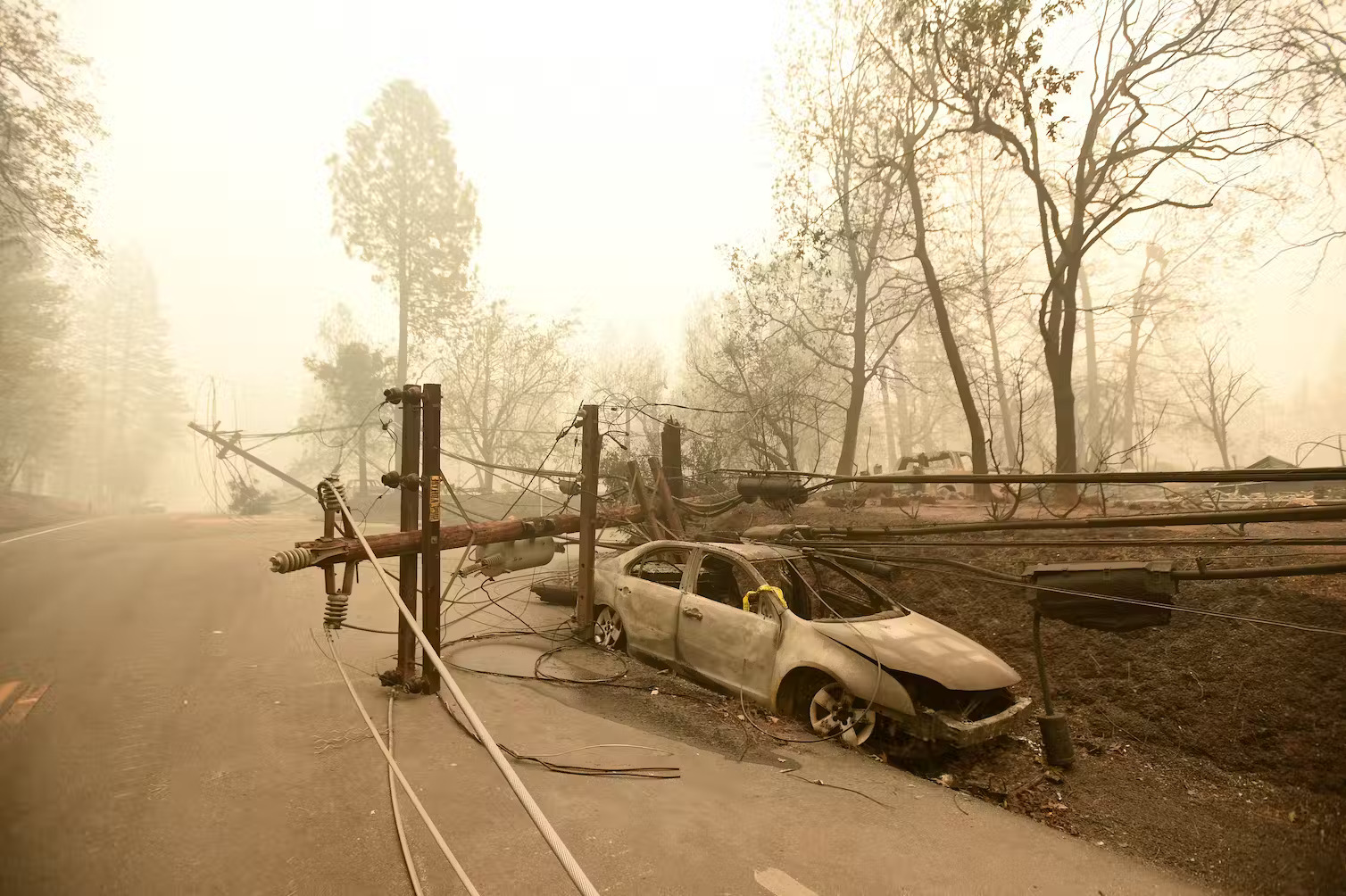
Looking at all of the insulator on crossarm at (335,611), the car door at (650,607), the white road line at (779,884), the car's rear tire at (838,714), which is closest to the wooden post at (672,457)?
the car door at (650,607)

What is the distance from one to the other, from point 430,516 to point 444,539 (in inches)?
35.8

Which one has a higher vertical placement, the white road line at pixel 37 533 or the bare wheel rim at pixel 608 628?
the white road line at pixel 37 533

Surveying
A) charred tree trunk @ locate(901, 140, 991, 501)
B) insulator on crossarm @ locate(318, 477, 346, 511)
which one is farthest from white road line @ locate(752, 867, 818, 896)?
charred tree trunk @ locate(901, 140, 991, 501)

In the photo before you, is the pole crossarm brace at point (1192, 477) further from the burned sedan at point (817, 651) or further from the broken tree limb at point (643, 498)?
the broken tree limb at point (643, 498)

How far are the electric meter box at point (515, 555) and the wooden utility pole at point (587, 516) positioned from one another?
67 centimetres

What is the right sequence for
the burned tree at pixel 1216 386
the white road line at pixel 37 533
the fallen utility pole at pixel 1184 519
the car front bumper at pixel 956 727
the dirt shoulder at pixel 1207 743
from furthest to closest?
the burned tree at pixel 1216 386 → the white road line at pixel 37 533 → the car front bumper at pixel 956 727 → the dirt shoulder at pixel 1207 743 → the fallen utility pole at pixel 1184 519

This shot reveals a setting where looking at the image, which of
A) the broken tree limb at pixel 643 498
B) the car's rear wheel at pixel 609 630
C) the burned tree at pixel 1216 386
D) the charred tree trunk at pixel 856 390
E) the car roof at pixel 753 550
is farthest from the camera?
the burned tree at pixel 1216 386

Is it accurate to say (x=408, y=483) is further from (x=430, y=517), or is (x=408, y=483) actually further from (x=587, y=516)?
(x=587, y=516)

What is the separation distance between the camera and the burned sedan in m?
→ 5.29

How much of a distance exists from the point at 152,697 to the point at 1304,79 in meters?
20.6

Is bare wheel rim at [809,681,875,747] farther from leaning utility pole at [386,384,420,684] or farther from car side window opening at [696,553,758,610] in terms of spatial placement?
leaning utility pole at [386,384,420,684]

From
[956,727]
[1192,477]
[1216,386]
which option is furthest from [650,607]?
[1216,386]

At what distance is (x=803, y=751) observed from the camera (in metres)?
5.36

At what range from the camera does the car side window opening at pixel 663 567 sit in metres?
8.01
